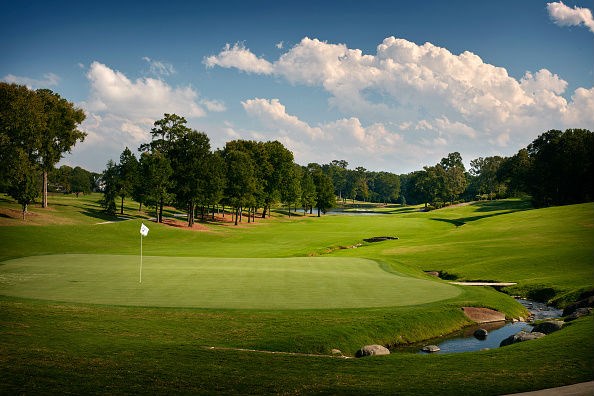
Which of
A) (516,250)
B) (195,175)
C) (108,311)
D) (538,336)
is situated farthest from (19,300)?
(195,175)

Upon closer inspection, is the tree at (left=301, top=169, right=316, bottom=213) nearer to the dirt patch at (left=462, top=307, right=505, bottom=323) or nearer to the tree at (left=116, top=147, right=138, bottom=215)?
the tree at (left=116, top=147, right=138, bottom=215)

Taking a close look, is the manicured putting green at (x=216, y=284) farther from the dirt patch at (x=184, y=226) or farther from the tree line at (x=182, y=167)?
the dirt patch at (x=184, y=226)

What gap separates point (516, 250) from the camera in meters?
44.7

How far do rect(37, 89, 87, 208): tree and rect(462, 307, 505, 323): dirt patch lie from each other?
6361cm

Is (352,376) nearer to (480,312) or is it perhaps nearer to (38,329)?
(38,329)

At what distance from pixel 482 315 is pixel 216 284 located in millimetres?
14434

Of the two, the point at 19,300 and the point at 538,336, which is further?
the point at 19,300

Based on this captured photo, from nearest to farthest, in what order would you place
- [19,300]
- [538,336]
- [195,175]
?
[538,336] → [19,300] → [195,175]

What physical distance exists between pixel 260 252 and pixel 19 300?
3404 centimetres

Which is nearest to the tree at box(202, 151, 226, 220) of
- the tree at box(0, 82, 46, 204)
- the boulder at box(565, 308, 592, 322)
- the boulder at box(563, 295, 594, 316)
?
the tree at box(0, 82, 46, 204)

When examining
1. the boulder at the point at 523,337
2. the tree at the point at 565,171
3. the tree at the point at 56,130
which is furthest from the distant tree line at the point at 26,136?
the tree at the point at 565,171

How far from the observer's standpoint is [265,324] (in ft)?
58.0

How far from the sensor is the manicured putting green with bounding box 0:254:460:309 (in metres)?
21.0

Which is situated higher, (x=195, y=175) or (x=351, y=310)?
(x=195, y=175)
